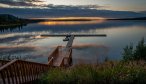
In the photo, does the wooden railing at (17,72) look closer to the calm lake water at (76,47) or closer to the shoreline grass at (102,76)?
the shoreline grass at (102,76)

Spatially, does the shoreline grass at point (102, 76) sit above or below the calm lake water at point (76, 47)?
above

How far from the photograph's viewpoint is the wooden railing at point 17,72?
7582 mm

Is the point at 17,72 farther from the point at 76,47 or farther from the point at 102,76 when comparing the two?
the point at 76,47

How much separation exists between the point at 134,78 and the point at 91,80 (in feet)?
4.01

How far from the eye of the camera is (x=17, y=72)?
855cm

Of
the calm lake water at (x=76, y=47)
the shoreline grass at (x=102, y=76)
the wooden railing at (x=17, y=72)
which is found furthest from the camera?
the calm lake water at (x=76, y=47)

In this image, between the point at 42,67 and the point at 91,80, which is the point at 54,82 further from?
the point at 42,67

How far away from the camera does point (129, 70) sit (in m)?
8.46

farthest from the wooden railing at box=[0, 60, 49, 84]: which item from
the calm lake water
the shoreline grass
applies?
the calm lake water

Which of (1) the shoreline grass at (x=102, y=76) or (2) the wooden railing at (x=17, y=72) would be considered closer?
(2) the wooden railing at (x=17, y=72)

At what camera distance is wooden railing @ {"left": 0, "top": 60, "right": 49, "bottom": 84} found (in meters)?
7.58

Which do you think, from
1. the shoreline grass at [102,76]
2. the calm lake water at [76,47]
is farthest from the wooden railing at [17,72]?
the calm lake water at [76,47]

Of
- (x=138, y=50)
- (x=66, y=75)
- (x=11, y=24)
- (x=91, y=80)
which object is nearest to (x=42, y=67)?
(x=66, y=75)

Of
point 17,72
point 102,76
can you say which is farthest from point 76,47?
point 102,76
